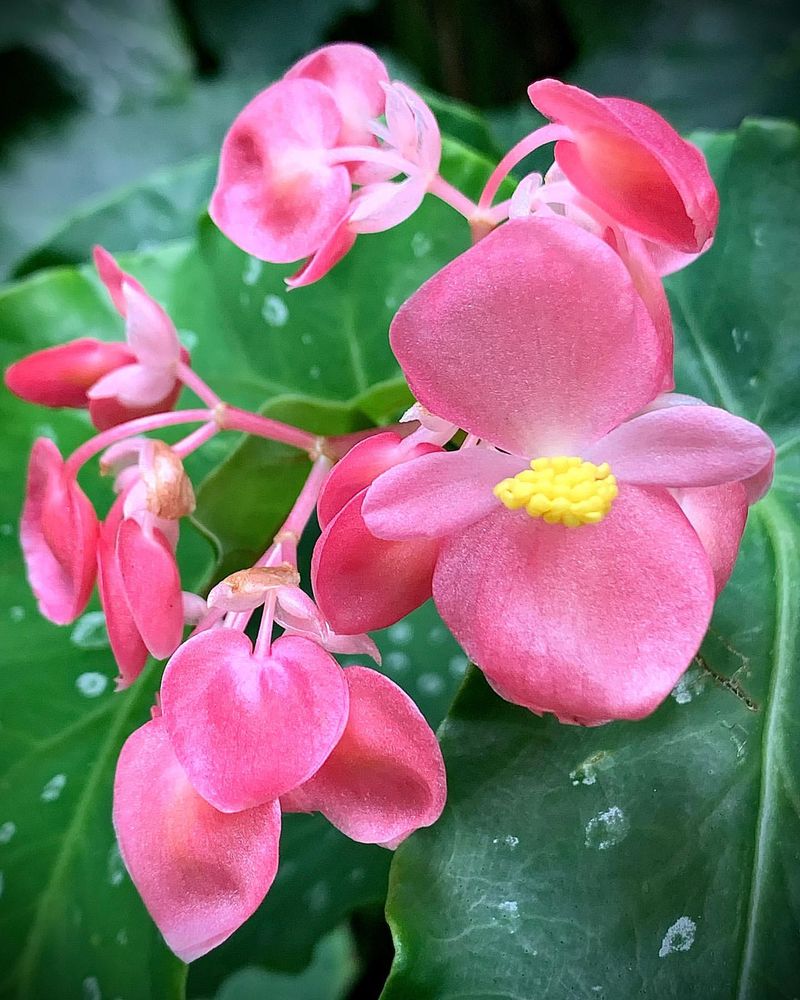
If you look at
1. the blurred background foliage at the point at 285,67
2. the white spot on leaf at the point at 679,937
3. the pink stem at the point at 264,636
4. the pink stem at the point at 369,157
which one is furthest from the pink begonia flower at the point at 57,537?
the blurred background foliage at the point at 285,67

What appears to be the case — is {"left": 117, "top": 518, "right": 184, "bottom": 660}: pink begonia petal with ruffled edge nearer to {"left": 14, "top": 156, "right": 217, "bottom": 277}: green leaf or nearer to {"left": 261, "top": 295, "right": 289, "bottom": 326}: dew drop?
{"left": 261, "top": 295, "right": 289, "bottom": 326}: dew drop

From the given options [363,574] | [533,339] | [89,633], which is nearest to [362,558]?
[363,574]

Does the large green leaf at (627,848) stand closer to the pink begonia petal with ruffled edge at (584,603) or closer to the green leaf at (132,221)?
the pink begonia petal with ruffled edge at (584,603)

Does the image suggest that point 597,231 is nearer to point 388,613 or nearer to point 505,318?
point 505,318

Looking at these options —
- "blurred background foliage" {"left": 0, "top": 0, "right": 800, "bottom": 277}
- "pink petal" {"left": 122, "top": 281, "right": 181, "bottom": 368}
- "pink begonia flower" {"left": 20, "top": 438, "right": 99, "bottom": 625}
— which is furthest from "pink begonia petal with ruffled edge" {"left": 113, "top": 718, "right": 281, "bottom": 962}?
"blurred background foliage" {"left": 0, "top": 0, "right": 800, "bottom": 277}

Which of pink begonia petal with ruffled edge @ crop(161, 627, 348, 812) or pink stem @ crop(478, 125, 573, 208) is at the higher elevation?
pink stem @ crop(478, 125, 573, 208)
